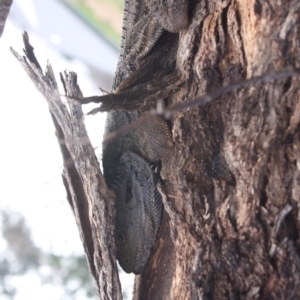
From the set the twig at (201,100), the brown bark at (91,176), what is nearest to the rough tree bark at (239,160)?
the twig at (201,100)

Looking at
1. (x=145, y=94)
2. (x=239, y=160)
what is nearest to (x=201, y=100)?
(x=239, y=160)

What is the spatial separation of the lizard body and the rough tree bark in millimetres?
81

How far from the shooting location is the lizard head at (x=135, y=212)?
4.47 ft

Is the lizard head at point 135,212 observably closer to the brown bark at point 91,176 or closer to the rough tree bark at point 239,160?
the brown bark at point 91,176

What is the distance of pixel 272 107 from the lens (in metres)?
0.95

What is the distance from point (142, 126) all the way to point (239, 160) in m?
0.44

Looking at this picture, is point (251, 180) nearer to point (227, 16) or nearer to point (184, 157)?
point (184, 157)

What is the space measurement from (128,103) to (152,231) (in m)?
0.40

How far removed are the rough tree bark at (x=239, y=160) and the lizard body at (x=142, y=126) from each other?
0.08m

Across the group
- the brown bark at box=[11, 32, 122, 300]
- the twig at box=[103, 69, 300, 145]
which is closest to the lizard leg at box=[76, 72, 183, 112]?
the brown bark at box=[11, 32, 122, 300]

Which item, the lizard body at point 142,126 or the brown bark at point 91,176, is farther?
the brown bark at point 91,176

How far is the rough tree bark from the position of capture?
95 centimetres

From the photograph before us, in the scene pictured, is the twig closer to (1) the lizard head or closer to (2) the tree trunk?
(2) the tree trunk

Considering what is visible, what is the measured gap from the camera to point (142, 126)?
4.49ft
